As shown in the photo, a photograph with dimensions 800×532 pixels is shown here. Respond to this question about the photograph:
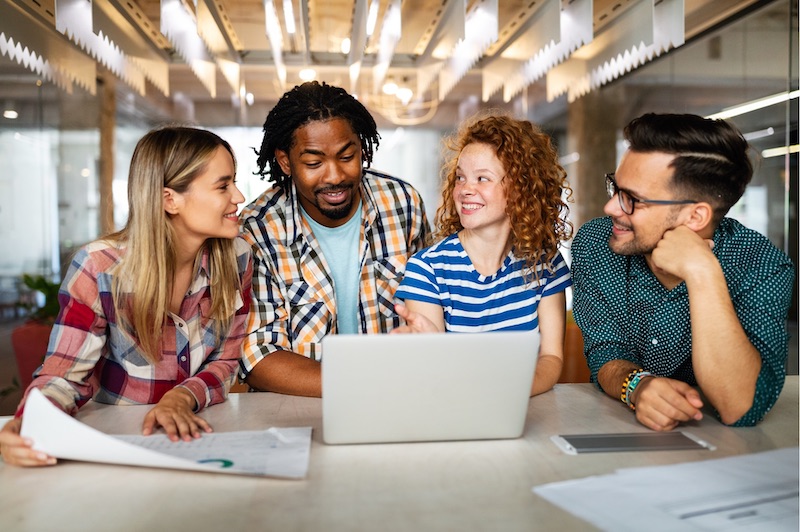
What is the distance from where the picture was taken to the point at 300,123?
2.30m

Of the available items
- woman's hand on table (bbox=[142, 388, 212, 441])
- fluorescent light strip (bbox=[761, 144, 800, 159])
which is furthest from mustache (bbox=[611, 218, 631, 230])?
fluorescent light strip (bbox=[761, 144, 800, 159])

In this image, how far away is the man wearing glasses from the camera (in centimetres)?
147

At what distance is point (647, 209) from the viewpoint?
1714mm

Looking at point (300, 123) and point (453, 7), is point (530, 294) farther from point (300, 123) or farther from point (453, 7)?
point (453, 7)

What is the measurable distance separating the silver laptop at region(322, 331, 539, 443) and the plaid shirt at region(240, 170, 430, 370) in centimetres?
82

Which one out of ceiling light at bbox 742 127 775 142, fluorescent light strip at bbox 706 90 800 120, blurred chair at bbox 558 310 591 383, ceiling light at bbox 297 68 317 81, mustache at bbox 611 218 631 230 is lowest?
blurred chair at bbox 558 310 591 383

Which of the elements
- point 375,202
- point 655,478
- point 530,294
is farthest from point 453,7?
point 655,478

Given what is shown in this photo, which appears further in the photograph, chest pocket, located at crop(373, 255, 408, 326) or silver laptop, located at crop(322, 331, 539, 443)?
chest pocket, located at crop(373, 255, 408, 326)

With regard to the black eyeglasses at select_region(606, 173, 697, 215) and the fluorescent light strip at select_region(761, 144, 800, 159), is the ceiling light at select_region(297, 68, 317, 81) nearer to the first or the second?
the fluorescent light strip at select_region(761, 144, 800, 159)

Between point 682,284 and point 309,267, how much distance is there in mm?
1123

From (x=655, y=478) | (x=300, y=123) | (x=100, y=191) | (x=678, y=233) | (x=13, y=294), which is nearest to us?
(x=655, y=478)

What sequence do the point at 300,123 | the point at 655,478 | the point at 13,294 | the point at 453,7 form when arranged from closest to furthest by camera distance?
the point at 655,478 → the point at 300,123 → the point at 453,7 → the point at 13,294

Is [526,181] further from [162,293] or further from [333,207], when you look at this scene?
[162,293]

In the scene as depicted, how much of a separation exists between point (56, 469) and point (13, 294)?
5076 mm
